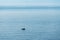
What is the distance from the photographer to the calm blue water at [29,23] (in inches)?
90.0

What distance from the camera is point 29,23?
2305 mm

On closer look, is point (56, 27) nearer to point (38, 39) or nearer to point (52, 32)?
point (52, 32)

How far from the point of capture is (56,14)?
90.8 inches

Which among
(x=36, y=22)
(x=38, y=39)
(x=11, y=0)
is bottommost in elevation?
(x=38, y=39)

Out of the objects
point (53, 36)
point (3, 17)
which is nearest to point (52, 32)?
point (53, 36)

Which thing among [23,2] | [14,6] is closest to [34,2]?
[23,2]

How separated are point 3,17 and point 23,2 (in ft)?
1.21

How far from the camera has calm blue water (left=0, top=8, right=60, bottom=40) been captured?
7.50ft

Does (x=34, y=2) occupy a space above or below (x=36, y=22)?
above

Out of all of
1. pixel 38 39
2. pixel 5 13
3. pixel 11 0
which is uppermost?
pixel 11 0

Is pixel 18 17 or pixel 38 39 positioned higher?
pixel 18 17

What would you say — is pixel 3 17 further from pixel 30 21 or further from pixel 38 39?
pixel 38 39

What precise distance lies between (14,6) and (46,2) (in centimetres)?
47

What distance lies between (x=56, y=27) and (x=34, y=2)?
50 centimetres
